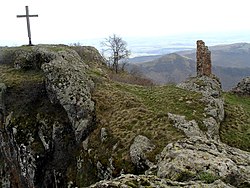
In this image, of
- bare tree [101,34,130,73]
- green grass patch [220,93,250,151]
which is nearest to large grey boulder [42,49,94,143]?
green grass patch [220,93,250,151]

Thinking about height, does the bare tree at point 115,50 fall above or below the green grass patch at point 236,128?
above

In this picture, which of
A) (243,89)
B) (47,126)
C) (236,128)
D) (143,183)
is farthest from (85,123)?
(243,89)

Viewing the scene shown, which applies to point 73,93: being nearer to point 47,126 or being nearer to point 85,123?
point 85,123

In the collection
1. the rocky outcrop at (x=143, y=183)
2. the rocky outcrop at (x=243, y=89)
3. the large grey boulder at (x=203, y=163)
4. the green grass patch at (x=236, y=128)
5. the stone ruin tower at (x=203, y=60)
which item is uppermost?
the stone ruin tower at (x=203, y=60)

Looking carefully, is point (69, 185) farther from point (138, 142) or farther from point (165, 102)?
point (165, 102)

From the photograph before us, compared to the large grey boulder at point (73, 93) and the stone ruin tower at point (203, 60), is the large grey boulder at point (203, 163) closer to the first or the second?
the large grey boulder at point (73, 93)

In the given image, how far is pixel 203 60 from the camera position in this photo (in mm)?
33344

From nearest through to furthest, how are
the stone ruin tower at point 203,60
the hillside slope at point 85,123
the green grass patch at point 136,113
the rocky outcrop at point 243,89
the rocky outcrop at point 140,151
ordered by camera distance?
the rocky outcrop at point 140,151, the green grass patch at point 136,113, the hillside slope at point 85,123, the stone ruin tower at point 203,60, the rocky outcrop at point 243,89

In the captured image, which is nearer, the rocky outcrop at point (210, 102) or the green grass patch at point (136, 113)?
the green grass patch at point (136, 113)

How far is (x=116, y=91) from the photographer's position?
25.9 m

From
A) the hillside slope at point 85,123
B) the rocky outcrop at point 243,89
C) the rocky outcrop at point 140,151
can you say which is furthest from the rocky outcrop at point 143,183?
the rocky outcrop at point 243,89

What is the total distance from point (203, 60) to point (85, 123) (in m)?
15.9

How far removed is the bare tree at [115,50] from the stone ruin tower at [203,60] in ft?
88.1

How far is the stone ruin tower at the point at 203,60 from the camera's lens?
1297 inches
